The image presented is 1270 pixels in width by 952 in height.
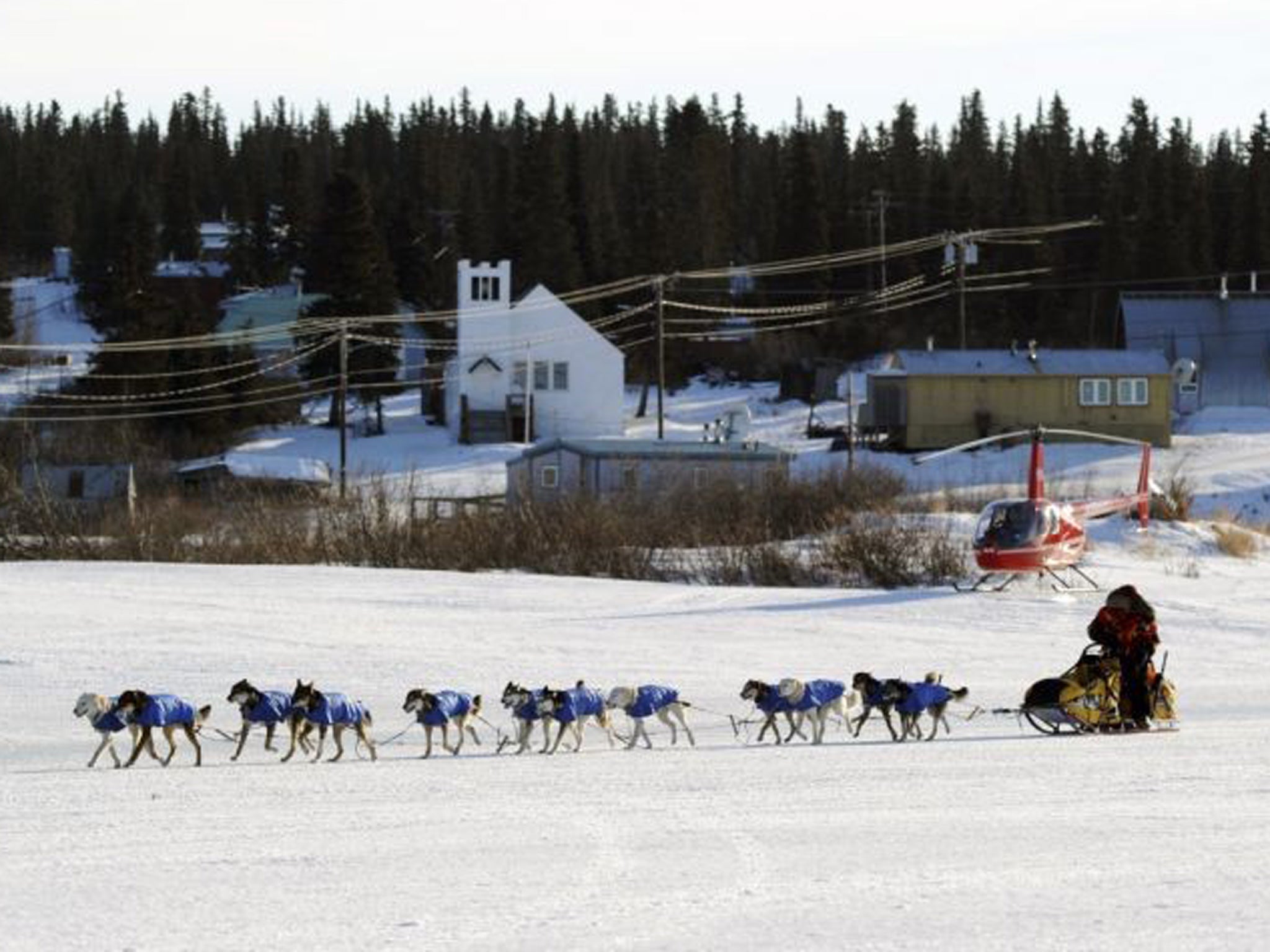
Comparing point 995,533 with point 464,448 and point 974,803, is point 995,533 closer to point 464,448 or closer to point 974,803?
point 974,803

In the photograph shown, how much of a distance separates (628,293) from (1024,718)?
79146 mm

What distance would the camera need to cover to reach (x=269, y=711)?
1561 cm

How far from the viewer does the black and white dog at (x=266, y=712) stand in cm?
1559

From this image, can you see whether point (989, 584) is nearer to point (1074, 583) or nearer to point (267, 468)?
point (1074, 583)

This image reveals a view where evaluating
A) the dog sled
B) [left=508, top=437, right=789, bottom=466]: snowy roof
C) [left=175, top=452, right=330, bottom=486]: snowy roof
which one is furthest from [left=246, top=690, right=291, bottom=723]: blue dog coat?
[left=175, top=452, right=330, bottom=486]: snowy roof

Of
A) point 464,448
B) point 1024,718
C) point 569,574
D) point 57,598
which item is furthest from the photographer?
point 464,448

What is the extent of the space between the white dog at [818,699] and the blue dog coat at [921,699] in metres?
0.40

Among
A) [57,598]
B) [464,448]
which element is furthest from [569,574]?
[464,448]

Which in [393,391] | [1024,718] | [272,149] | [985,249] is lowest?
[1024,718]

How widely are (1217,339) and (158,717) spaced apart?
67.2 m

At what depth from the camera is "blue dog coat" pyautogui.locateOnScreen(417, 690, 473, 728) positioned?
15711mm

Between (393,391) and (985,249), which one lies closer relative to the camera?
(393,391)

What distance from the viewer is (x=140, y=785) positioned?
46.5 feet

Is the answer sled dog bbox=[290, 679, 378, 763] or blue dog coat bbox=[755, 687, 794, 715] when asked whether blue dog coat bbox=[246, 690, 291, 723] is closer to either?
sled dog bbox=[290, 679, 378, 763]
